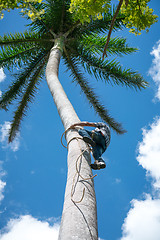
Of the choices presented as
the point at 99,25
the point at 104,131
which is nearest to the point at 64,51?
the point at 99,25

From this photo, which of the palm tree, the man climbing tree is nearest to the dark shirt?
the man climbing tree

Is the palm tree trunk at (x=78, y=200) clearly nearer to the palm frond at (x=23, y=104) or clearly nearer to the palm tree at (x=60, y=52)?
the palm tree at (x=60, y=52)

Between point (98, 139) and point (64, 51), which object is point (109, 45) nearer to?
point (64, 51)

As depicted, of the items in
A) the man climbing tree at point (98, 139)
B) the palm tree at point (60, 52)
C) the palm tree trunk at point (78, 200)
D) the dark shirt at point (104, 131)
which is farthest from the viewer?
the palm tree at point (60, 52)

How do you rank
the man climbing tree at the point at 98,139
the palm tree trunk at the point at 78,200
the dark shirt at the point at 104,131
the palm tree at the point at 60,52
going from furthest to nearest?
the palm tree at the point at 60,52
the dark shirt at the point at 104,131
the man climbing tree at the point at 98,139
the palm tree trunk at the point at 78,200

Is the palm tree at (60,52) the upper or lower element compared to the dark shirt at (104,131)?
upper

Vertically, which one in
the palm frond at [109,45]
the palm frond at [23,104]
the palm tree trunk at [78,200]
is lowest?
the palm tree trunk at [78,200]

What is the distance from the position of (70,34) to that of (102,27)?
1.30m

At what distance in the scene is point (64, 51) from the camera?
8.87 m

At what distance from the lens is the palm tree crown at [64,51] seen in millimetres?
8398

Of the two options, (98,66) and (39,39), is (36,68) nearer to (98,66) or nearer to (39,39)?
(39,39)

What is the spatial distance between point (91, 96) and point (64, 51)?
213 cm

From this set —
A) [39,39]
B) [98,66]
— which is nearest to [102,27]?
[98,66]

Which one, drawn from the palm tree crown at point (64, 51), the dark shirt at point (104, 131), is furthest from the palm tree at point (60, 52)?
the dark shirt at point (104, 131)
